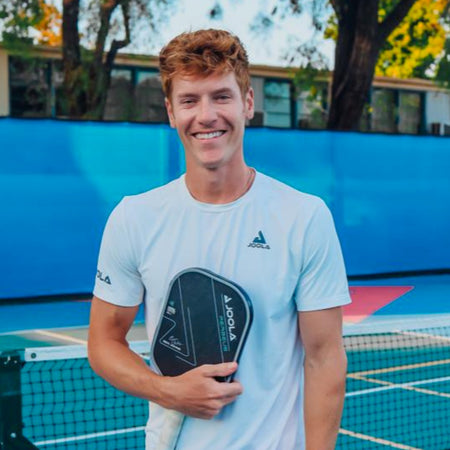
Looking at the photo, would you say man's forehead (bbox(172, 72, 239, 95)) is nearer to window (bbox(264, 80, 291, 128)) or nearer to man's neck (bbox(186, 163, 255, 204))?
man's neck (bbox(186, 163, 255, 204))

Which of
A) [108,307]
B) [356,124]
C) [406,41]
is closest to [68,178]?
[356,124]

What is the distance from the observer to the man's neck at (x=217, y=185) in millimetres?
2143

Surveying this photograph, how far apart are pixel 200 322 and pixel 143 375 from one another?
0.67 ft

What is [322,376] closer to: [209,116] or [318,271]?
[318,271]

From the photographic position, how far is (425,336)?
33.5 ft

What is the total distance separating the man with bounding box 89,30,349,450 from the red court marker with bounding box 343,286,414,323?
8399 mm

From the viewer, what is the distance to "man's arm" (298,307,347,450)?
2.09 meters

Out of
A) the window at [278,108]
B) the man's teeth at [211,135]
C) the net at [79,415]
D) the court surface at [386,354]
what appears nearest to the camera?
the man's teeth at [211,135]

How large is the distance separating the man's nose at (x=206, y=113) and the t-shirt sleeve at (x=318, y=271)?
339 mm

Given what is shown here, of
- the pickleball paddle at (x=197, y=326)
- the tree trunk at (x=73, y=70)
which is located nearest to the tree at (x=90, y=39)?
the tree trunk at (x=73, y=70)

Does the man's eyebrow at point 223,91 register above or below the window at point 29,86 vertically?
above

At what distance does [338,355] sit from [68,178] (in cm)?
1007

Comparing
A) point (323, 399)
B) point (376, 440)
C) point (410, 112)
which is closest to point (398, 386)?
point (376, 440)

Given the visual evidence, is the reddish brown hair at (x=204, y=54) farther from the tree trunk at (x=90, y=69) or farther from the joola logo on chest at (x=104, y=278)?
the tree trunk at (x=90, y=69)
